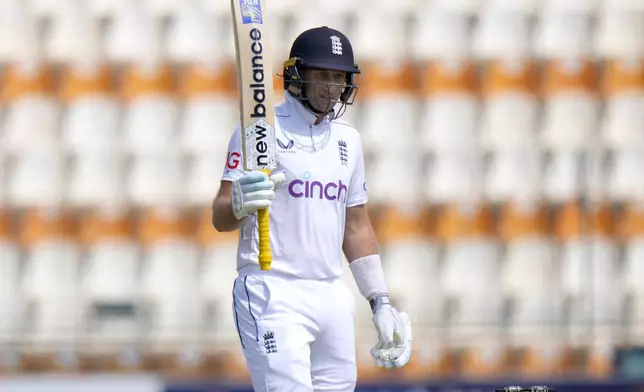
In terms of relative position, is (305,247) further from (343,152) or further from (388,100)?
(388,100)

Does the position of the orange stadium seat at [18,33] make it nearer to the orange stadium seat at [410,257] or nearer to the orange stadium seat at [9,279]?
the orange stadium seat at [9,279]

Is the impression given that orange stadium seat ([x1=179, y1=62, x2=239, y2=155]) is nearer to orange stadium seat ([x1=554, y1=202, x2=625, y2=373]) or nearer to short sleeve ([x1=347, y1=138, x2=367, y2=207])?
orange stadium seat ([x1=554, y1=202, x2=625, y2=373])

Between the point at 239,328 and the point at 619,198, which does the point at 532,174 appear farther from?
the point at 239,328

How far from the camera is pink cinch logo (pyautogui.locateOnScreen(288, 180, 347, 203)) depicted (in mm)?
4094

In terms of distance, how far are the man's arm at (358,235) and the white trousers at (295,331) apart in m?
0.19

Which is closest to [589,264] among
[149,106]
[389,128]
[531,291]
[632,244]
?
[632,244]

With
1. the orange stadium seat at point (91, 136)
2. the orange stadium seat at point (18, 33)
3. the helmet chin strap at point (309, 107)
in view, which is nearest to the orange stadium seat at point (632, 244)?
the orange stadium seat at point (91, 136)

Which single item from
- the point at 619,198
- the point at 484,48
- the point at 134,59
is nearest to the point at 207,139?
the point at 134,59

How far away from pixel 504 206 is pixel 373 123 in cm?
127

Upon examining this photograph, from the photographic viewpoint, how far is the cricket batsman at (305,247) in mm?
3988

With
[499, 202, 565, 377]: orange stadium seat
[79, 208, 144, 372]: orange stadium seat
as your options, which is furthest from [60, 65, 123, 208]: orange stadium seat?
[499, 202, 565, 377]: orange stadium seat

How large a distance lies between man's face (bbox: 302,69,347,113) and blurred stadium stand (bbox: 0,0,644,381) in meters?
4.57

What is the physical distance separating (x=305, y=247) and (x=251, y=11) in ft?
2.75

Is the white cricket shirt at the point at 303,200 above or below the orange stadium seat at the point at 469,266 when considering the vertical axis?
above
